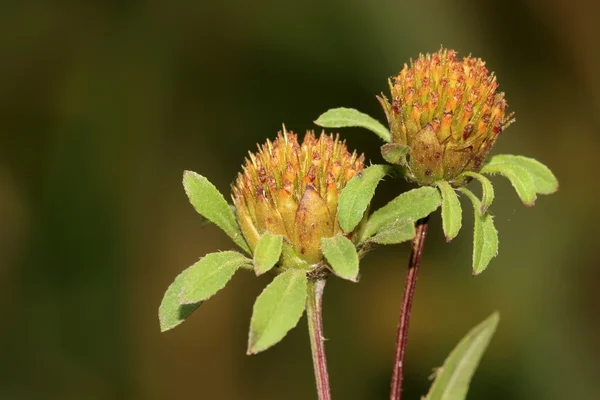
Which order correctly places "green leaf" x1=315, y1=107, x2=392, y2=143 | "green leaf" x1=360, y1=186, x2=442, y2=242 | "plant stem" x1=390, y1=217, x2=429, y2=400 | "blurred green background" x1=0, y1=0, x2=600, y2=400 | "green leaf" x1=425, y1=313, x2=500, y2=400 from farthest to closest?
"blurred green background" x1=0, y1=0, x2=600, y2=400 → "green leaf" x1=425, y1=313, x2=500, y2=400 → "green leaf" x1=315, y1=107, x2=392, y2=143 → "plant stem" x1=390, y1=217, x2=429, y2=400 → "green leaf" x1=360, y1=186, x2=442, y2=242

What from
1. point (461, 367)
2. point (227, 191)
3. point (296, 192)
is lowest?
point (461, 367)

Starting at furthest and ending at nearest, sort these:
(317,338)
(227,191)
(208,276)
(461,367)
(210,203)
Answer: (227,191)
(461,367)
(210,203)
(317,338)
(208,276)

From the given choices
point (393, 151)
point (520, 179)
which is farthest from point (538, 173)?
point (393, 151)

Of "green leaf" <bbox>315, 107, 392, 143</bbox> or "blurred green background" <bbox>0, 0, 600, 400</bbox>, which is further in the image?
"blurred green background" <bbox>0, 0, 600, 400</bbox>

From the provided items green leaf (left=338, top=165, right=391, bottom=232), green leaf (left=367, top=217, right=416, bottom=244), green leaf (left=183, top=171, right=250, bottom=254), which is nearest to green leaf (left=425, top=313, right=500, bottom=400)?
green leaf (left=367, top=217, right=416, bottom=244)

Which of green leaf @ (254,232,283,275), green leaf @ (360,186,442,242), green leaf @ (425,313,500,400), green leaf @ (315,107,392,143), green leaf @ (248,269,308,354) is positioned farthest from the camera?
green leaf @ (425,313,500,400)

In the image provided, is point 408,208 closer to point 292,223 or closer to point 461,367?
point 292,223

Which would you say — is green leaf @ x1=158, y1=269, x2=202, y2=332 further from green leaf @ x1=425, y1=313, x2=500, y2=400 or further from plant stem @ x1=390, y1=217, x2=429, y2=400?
green leaf @ x1=425, y1=313, x2=500, y2=400
